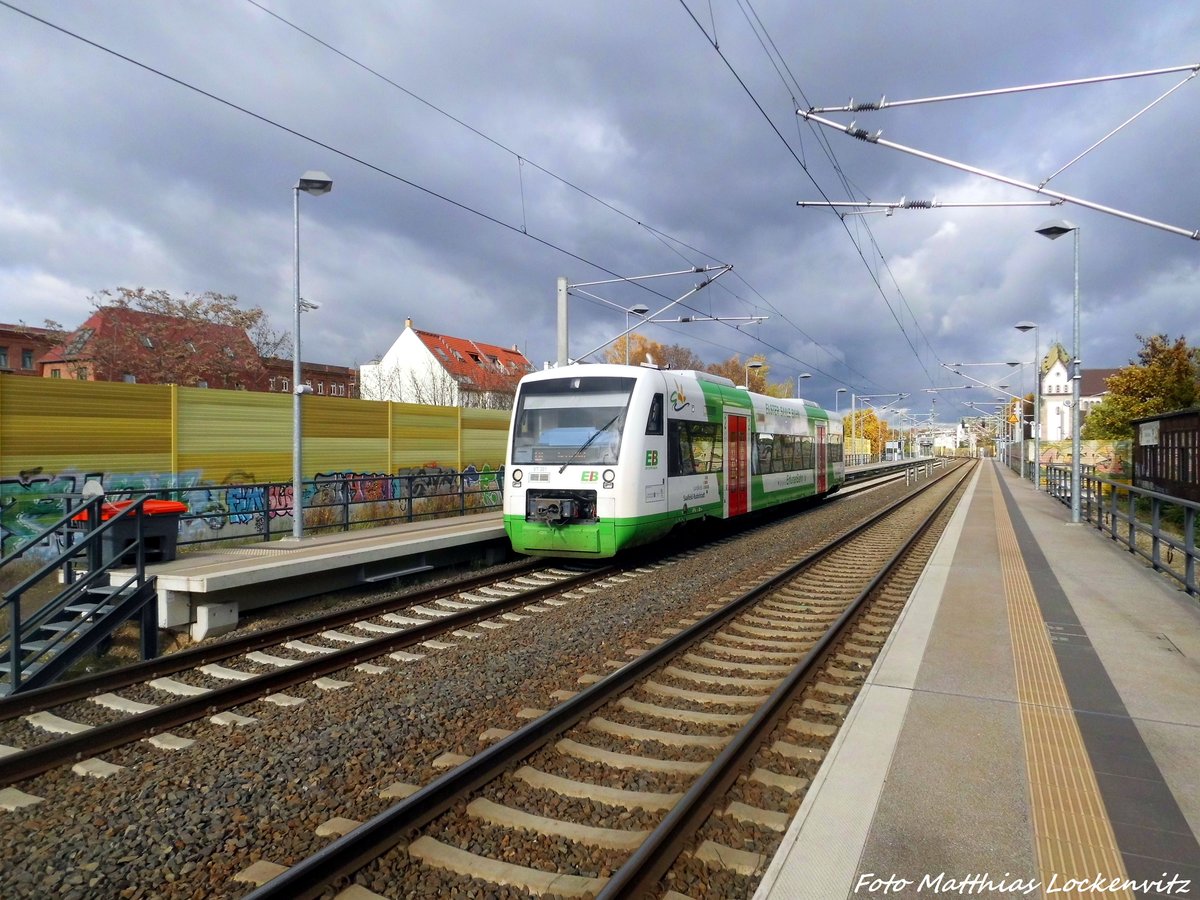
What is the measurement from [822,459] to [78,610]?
20.5m

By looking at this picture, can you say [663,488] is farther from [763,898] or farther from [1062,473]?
[1062,473]

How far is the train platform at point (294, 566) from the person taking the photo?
7.95m

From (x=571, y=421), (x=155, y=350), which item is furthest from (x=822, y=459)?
(x=155, y=350)

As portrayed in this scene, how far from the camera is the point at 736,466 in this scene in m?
15.0

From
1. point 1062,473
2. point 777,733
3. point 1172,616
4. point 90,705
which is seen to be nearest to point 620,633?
point 777,733

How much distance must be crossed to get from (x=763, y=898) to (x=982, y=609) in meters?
6.07

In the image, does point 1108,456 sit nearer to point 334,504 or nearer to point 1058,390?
point 334,504

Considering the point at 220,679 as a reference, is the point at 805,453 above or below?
above

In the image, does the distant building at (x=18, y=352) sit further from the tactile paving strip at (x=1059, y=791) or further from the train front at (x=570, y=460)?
the tactile paving strip at (x=1059, y=791)

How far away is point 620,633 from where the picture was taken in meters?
7.50

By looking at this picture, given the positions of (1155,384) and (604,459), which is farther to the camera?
(1155,384)

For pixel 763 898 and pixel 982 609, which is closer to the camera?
pixel 763 898

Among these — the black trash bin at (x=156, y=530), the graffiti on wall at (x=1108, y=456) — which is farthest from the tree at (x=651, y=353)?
the black trash bin at (x=156, y=530)

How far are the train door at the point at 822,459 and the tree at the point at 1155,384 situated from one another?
12.5 m
